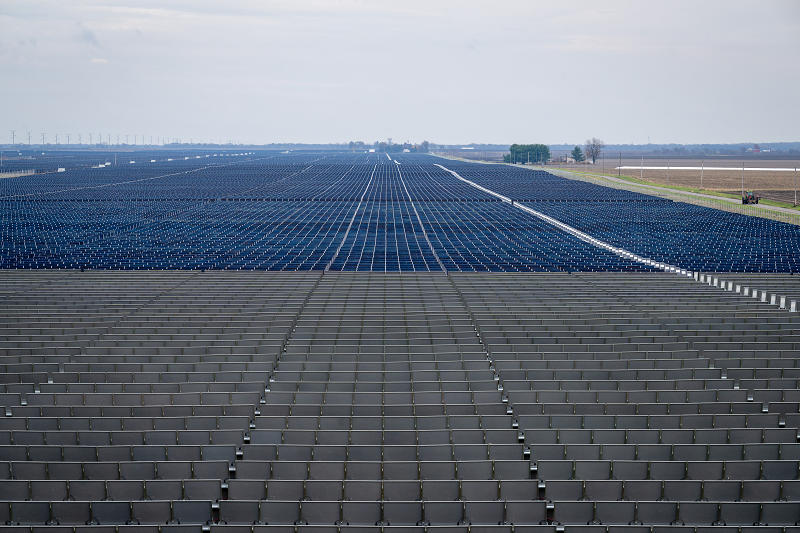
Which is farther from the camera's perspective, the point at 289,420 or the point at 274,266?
the point at 274,266

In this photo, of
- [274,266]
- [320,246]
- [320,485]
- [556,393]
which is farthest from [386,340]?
[320,246]

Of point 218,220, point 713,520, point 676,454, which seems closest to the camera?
point 713,520

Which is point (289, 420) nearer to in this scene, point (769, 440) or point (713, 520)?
point (713, 520)

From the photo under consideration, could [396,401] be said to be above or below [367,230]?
above

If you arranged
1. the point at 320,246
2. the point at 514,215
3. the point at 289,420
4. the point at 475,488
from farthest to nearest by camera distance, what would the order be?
1. the point at 514,215
2. the point at 320,246
3. the point at 289,420
4. the point at 475,488

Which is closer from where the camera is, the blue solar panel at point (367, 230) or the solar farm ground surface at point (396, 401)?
the solar farm ground surface at point (396, 401)

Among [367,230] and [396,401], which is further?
[367,230]

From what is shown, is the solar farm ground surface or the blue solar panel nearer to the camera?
the solar farm ground surface
